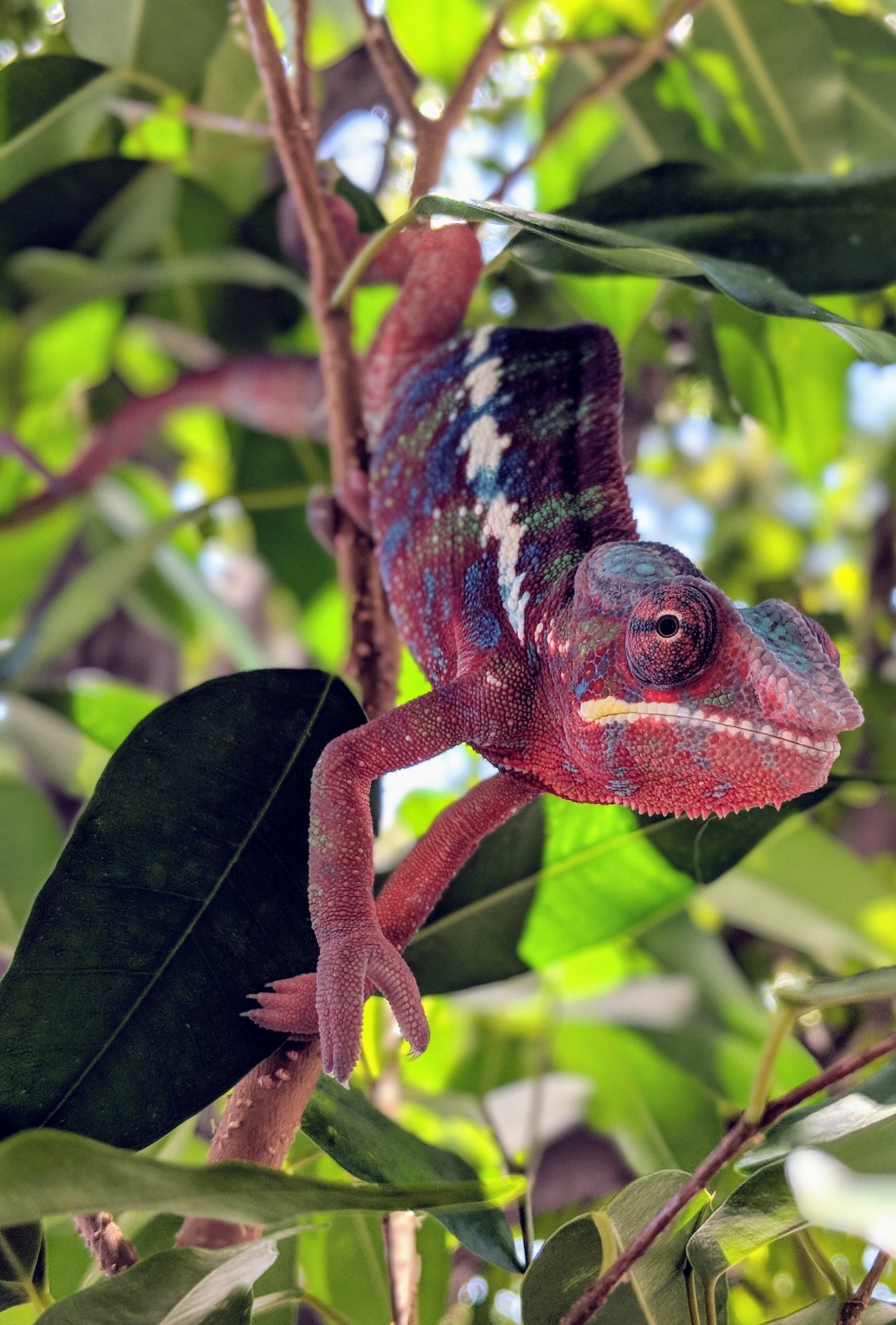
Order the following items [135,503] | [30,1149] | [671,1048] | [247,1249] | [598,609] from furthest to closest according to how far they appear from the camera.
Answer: [135,503] → [671,1048] → [598,609] → [247,1249] → [30,1149]

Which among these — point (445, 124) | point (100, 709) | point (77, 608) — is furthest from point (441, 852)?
point (77, 608)

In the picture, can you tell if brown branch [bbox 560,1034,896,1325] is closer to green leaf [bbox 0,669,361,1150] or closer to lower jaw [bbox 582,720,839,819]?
lower jaw [bbox 582,720,839,819]

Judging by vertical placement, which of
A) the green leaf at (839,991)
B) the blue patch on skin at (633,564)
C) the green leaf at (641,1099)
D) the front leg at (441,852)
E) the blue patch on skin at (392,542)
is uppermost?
the blue patch on skin at (633,564)

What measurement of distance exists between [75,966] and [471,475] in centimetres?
69

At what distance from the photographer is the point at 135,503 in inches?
113

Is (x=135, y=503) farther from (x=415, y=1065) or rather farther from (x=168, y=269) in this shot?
(x=415, y=1065)

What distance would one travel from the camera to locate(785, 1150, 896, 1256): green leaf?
54cm

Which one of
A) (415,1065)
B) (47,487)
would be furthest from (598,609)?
(47,487)

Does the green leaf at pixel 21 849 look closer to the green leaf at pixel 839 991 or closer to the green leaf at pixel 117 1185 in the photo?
the green leaf at pixel 117 1185

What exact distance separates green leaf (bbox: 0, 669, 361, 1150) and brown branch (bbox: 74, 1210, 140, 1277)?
117mm

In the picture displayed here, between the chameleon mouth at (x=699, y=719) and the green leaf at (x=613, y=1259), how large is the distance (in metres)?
0.39

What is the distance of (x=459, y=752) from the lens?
8.27ft

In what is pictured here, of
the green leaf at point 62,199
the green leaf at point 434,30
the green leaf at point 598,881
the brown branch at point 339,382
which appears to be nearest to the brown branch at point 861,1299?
the green leaf at point 598,881

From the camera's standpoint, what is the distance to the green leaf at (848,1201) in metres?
0.54
